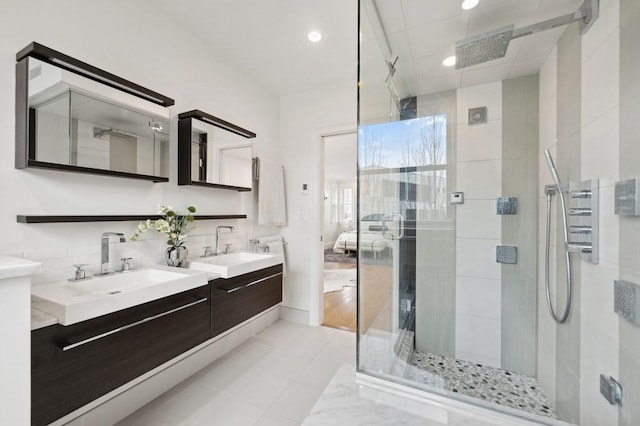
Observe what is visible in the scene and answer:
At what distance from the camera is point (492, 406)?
1.09 m

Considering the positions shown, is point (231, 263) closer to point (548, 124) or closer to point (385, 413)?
point (385, 413)

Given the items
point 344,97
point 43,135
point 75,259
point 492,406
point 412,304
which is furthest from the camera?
point 344,97

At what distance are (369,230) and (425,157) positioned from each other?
3.14 ft

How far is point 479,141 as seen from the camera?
2.20 m

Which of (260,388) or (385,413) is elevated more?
(385,413)

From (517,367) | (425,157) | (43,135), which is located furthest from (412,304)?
(43,135)

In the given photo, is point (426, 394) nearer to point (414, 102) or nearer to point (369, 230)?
point (369, 230)

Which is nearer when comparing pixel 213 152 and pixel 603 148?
pixel 603 148

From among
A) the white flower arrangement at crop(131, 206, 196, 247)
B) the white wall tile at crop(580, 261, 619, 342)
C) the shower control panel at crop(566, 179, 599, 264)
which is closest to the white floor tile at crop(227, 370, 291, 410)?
the white flower arrangement at crop(131, 206, 196, 247)

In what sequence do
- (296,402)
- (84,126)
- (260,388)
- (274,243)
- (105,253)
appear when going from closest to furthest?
(84,126) < (105,253) < (296,402) < (260,388) < (274,243)

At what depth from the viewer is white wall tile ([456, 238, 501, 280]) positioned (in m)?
2.20

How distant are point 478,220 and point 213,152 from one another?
7.64 ft

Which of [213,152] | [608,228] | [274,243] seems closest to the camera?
[608,228]

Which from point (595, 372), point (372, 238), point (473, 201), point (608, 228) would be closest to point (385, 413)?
point (372, 238)
